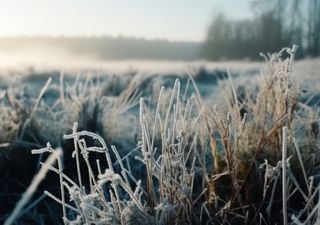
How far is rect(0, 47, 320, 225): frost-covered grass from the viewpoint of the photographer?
1145 millimetres

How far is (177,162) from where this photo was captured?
1.27m

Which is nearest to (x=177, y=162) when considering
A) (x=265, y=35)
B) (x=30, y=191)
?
(x=30, y=191)

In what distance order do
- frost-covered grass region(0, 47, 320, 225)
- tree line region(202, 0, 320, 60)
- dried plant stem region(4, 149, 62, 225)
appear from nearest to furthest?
dried plant stem region(4, 149, 62, 225)
frost-covered grass region(0, 47, 320, 225)
tree line region(202, 0, 320, 60)

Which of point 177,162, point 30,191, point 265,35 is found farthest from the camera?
point 265,35

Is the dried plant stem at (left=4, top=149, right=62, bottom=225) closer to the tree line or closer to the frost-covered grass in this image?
the frost-covered grass

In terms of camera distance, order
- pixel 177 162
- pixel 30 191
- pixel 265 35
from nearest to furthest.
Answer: pixel 30 191
pixel 177 162
pixel 265 35

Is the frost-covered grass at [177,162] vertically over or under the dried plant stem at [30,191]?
under

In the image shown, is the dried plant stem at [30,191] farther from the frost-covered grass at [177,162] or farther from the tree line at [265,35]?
the tree line at [265,35]

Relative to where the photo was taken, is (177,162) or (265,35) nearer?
(177,162)

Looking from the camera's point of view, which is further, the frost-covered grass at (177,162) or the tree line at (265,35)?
the tree line at (265,35)

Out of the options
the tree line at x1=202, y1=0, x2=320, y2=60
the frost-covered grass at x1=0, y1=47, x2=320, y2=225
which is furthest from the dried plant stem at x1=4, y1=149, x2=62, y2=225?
the tree line at x1=202, y1=0, x2=320, y2=60

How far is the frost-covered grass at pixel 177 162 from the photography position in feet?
3.76

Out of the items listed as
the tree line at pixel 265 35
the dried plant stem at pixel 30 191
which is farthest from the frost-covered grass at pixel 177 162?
the tree line at pixel 265 35

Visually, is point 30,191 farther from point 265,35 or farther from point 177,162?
point 265,35
